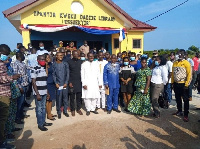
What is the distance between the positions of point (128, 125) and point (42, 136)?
211 cm

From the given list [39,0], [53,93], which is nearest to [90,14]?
[39,0]

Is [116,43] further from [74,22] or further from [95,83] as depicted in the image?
[95,83]

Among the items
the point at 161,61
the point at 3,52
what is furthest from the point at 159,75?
the point at 3,52

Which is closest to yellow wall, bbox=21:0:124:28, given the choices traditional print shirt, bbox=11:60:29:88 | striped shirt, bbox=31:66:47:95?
traditional print shirt, bbox=11:60:29:88

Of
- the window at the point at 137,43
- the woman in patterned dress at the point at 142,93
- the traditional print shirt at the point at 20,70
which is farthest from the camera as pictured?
the window at the point at 137,43

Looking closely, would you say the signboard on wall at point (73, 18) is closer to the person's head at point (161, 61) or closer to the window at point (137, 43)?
the window at point (137, 43)

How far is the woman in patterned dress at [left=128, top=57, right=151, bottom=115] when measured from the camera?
4.96 metres

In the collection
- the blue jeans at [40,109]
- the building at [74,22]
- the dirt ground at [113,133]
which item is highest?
the building at [74,22]

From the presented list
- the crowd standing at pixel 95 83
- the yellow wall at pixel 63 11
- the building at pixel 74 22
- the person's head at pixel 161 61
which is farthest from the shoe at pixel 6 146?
the yellow wall at pixel 63 11

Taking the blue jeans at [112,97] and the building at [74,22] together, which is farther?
the building at [74,22]

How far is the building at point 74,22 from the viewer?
10.0m

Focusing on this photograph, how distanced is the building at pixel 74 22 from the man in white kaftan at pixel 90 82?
5.63m

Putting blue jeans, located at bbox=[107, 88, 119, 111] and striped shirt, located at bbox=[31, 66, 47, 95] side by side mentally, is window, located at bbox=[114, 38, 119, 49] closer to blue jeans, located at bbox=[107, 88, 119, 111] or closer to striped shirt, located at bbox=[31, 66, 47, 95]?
blue jeans, located at bbox=[107, 88, 119, 111]

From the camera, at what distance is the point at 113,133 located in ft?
13.4
